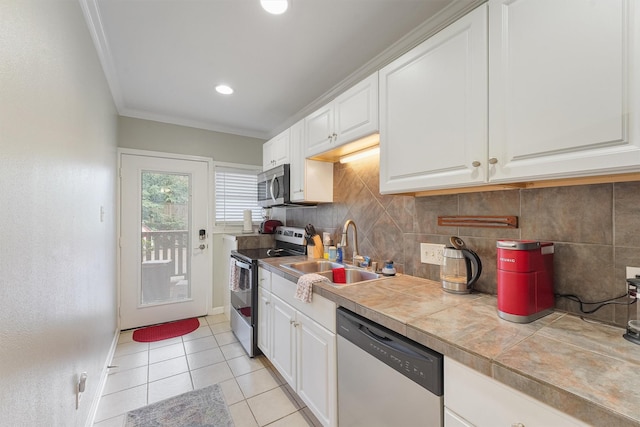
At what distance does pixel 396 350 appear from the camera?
3.35 feet

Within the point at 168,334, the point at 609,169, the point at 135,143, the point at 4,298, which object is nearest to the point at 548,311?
the point at 609,169

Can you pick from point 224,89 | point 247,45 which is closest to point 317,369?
point 247,45

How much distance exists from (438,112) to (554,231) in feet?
2.40

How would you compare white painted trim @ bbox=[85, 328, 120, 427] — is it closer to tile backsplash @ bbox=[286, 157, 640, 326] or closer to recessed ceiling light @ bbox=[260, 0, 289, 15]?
tile backsplash @ bbox=[286, 157, 640, 326]

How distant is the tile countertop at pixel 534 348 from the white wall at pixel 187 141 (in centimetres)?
289

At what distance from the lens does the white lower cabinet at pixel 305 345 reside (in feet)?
4.71

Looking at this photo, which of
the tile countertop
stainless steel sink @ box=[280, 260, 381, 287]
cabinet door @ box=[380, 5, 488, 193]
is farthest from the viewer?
stainless steel sink @ box=[280, 260, 381, 287]

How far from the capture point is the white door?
301 cm

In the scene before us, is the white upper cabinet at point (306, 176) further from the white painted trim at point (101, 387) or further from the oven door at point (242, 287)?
the white painted trim at point (101, 387)

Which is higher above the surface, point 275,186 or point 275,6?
point 275,6

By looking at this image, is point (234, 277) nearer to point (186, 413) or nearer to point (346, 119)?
point (186, 413)

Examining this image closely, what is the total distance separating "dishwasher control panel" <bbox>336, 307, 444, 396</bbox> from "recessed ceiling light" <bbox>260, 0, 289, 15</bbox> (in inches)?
67.1

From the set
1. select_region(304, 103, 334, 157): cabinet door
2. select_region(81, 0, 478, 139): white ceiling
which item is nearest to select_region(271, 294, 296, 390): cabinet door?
select_region(304, 103, 334, 157): cabinet door

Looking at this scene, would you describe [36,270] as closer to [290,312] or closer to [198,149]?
[290,312]
